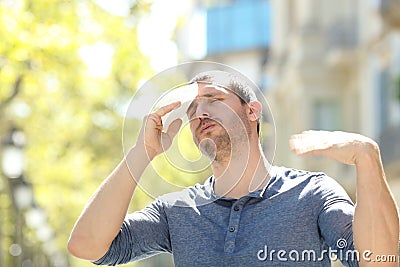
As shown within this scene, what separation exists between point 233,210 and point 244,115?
0.31m

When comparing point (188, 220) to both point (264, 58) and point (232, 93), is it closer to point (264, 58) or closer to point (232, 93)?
point (232, 93)

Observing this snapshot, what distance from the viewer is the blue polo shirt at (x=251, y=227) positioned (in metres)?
3.75

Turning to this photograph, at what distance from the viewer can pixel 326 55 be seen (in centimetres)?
3203

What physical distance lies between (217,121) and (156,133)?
10.2 inches

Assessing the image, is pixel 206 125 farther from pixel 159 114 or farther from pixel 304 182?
pixel 304 182

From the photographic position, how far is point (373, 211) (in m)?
3.53

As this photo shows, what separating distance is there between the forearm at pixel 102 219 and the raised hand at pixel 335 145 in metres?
0.62

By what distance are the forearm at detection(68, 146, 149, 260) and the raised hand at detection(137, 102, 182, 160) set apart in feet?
0.44

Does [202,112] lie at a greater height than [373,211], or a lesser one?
greater

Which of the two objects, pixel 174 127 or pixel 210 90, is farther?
pixel 174 127

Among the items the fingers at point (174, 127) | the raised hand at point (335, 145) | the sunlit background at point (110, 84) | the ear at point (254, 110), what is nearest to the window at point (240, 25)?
the sunlit background at point (110, 84)

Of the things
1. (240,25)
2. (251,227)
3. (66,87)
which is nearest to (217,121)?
(251,227)

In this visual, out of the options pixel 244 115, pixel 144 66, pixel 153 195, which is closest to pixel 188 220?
pixel 153 195

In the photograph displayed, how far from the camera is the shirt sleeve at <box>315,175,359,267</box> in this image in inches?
145
